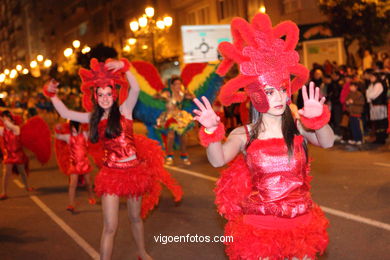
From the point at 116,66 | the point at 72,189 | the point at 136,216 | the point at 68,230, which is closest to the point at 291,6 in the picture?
the point at 72,189

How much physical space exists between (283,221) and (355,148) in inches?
341

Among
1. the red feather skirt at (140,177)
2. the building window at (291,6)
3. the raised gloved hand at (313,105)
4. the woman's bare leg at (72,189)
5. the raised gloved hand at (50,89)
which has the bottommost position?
the woman's bare leg at (72,189)

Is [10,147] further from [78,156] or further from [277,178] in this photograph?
[277,178]

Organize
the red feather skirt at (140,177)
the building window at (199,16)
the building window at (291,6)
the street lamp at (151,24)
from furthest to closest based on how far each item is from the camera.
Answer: the building window at (199,16), the building window at (291,6), the street lamp at (151,24), the red feather skirt at (140,177)

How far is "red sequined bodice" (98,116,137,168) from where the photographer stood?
15.5 feet

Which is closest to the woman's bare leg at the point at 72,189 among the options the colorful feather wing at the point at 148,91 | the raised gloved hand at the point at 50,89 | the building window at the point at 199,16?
the raised gloved hand at the point at 50,89

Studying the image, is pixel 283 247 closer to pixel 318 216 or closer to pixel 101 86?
pixel 318 216

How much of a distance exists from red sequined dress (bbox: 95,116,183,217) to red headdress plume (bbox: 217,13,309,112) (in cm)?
181

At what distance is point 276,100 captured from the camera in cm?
310

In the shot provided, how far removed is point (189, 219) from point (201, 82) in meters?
5.99

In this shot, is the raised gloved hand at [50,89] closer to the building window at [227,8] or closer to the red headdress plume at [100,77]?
the red headdress plume at [100,77]

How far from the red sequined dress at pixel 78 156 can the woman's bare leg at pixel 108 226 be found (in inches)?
141

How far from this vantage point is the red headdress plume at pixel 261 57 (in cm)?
306

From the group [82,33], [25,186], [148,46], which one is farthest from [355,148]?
[82,33]
